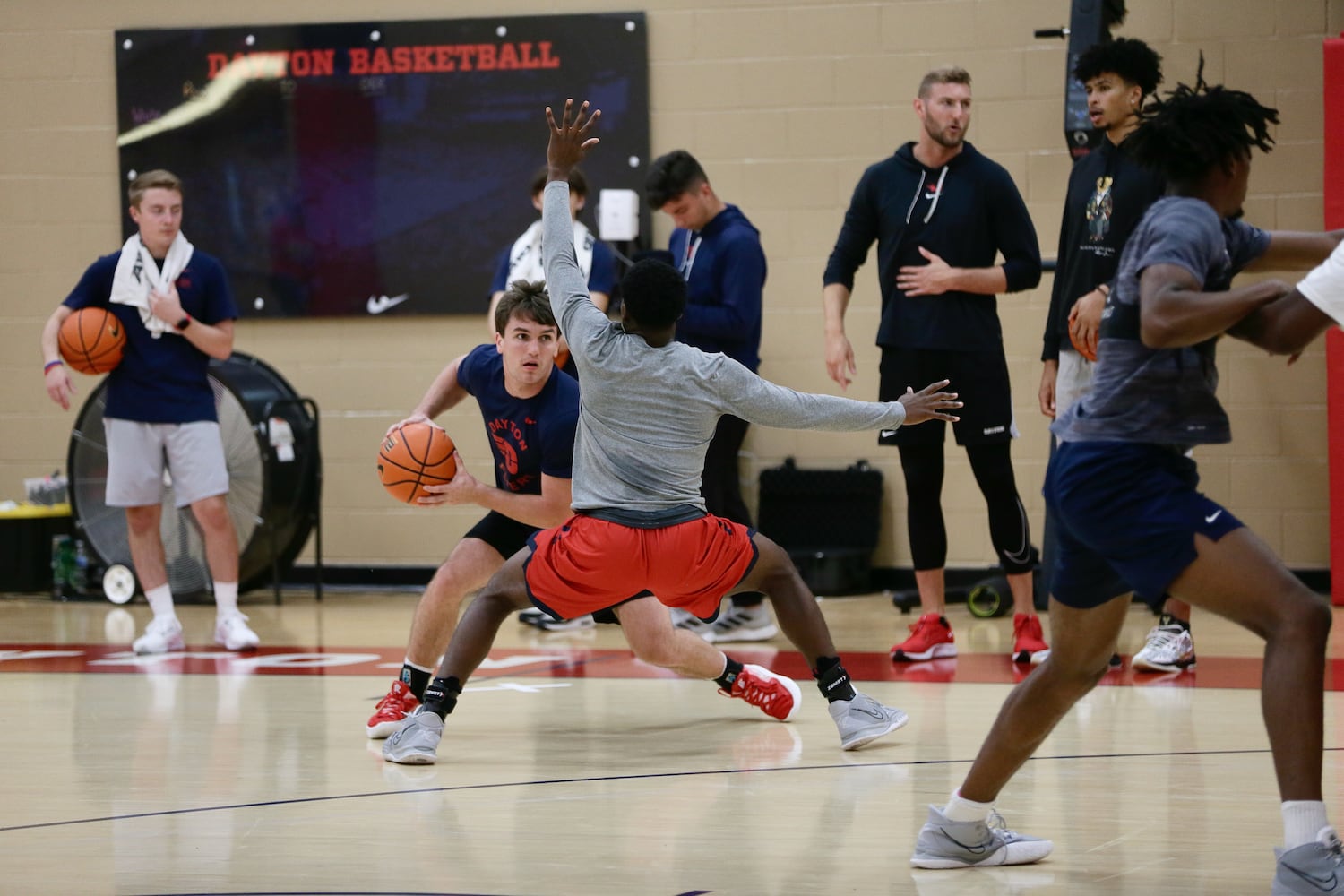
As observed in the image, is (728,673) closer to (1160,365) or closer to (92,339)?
(1160,365)

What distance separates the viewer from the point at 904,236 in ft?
18.0

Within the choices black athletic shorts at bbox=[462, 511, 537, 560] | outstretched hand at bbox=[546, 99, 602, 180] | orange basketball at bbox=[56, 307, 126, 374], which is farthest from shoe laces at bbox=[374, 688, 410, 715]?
orange basketball at bbox=[56, 307, 126, 374]

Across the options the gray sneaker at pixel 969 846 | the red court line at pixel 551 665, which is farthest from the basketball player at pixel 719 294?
the gray sneaker at pixel 969 846

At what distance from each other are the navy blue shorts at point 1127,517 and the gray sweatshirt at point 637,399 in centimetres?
97

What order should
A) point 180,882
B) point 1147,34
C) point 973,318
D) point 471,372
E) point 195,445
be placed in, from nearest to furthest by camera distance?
1. point 180,882
2. point 471,372
3. point 973,318
4. point 195,445
5. point 1147,34

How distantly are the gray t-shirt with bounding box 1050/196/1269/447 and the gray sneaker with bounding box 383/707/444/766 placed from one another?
6.10 ft

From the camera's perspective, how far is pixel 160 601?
611 centimetres

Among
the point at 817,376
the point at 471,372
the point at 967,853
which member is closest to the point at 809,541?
the point at 817,376

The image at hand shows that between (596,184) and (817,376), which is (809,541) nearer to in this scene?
(817,376)

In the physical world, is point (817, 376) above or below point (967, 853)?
above

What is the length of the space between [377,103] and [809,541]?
302 cm

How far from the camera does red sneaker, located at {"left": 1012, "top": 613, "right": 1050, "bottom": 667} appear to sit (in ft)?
17.3

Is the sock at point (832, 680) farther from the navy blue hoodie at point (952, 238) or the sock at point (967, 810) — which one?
the navy blue hoodie at point (952, 238)

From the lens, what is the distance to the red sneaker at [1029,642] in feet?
17.3
